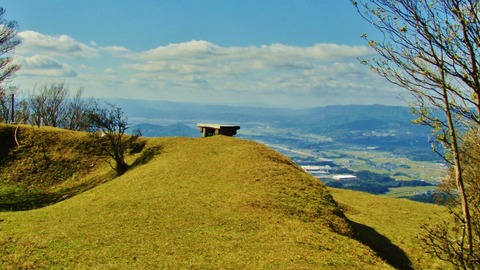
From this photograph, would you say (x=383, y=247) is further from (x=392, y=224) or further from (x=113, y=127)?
(x=113, y=127)

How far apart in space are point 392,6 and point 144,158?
33.3 m

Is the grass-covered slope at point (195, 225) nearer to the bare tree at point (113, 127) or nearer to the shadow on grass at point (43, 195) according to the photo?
the shadow on grass at point (43, 195)

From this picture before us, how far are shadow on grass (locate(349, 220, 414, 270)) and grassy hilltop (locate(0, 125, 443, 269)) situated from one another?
105 mm

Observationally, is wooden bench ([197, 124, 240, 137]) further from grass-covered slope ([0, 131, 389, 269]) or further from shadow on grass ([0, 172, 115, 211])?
shadow on grass ([0, 172, 115, 211])

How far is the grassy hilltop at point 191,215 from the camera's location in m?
17.8

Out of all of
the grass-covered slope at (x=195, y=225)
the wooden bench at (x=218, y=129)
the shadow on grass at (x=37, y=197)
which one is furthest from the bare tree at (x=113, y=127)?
the wooden bench at (x=218, y=129)

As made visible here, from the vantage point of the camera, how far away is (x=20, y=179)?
3903 cm

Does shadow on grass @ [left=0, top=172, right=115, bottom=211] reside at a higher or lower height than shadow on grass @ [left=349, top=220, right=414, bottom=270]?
higher

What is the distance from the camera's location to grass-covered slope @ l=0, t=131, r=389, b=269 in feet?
56.9

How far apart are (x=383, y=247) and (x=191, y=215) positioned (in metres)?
13.5

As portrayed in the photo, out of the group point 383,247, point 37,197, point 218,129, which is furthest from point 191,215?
point 218,129

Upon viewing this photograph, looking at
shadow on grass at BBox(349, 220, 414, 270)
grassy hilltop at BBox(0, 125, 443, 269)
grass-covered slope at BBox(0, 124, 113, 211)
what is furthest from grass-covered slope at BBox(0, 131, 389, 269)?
grass-covered slope at BBox(0, 124, 113, 211)

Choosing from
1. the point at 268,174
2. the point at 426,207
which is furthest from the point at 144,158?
the point at 426,207

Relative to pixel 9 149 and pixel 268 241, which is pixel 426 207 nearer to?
pixel 268 241
